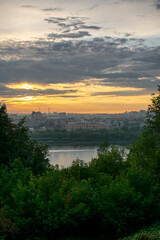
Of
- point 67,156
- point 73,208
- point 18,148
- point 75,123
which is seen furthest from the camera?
point 75,123

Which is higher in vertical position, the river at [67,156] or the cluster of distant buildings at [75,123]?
the cluster of distant buildings at [75,123]

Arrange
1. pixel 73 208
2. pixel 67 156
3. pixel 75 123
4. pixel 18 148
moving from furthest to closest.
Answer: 1. pixel 75 123
2. pixel 67 156
3. pixel 18 148
4. pixel 73 208

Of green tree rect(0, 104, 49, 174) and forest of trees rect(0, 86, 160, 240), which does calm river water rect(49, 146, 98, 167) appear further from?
forest of trees rect(0, 86, 160, 240)

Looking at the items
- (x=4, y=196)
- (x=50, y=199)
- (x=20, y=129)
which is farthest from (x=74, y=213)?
(x=20, y=129)

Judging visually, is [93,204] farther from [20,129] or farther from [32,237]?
[20,129]

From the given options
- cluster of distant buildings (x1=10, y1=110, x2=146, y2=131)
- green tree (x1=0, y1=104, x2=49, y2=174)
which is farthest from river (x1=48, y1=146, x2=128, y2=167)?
cluster of distant buildings (x1=10, y1=110, x2=146, y2=131)

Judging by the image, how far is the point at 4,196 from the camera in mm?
6922

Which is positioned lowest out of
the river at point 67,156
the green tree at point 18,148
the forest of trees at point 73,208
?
the river at point 67,156

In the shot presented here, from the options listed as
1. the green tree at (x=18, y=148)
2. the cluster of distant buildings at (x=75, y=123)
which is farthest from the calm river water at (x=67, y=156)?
the cluster of distant buildings at (x=75, y=123)

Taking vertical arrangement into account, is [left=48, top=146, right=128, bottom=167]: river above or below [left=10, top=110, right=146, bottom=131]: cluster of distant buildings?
below

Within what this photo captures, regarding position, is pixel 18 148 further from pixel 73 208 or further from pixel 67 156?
pixel 67 156

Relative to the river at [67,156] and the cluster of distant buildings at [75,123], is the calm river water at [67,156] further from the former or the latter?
the cluster of distant buildings at [75,123]

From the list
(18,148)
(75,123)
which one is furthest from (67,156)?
(75,123)

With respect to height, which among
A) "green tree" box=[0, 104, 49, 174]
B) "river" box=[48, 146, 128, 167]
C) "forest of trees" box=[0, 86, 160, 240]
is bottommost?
"river" box=[48, 146, 128, 167]
